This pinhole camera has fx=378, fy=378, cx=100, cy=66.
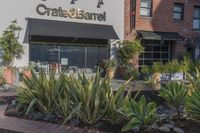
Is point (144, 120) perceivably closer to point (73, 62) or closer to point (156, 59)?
point (73, 62)

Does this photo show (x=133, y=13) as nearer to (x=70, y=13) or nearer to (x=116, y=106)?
(x=70, y=13)

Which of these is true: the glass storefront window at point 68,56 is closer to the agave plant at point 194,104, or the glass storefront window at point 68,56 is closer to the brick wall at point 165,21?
the brick wall at point 165,21

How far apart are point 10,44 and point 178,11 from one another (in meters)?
12.7

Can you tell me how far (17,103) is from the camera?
879cm

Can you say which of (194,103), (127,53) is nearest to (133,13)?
(127,53)

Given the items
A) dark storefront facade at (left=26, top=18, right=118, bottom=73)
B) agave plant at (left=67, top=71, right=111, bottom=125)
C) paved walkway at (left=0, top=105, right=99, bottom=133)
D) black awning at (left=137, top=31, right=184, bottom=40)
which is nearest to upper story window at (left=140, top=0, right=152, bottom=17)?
black awning at (left=137, top=31, right=184, bottom=40)

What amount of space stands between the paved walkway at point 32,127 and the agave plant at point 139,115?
660mm

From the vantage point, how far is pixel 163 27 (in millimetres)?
26219

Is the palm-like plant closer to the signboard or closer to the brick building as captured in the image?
the signboard

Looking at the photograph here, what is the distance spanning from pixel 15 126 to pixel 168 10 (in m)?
21.0

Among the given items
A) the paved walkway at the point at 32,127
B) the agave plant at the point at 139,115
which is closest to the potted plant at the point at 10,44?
the paved walkway at the point at 32,127

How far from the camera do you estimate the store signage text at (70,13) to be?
22.0 m

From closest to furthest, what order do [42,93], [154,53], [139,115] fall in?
1. [139,115]
2. [42,93]
3. [154,53]

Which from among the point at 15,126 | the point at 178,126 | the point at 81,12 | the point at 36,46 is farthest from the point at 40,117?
the point at 81,12
